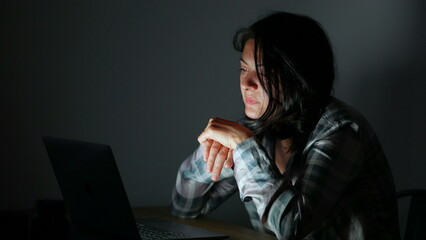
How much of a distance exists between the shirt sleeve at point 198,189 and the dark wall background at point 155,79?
307 mm

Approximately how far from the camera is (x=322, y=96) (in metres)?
1.62

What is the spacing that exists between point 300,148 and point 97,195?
23.6 inches

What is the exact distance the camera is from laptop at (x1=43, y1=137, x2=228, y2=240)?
4.12ft

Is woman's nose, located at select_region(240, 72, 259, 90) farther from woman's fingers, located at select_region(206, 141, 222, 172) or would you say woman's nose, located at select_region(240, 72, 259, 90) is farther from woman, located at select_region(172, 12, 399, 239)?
woman's fingers, located at select_region(206, 141, 222, 172)

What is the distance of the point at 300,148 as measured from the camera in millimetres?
1684

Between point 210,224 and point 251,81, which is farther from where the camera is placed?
point 210,224

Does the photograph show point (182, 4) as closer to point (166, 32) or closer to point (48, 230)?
point (166, 32)

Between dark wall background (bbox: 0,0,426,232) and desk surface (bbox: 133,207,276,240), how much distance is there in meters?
0.18

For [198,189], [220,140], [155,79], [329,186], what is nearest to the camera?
[329,186]

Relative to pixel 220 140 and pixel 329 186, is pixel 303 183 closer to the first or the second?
pixel 329 186

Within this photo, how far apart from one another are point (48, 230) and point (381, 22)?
1698 millimetres

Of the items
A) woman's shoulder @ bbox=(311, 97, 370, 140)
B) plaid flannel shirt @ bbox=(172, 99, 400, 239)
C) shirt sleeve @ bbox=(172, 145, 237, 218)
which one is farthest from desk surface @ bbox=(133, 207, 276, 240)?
woman's shoulder @ bbox=(311, 97, 370, 140)

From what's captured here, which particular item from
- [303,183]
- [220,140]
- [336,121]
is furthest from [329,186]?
[220,140]

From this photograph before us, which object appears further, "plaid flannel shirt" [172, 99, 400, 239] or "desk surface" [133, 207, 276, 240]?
"desk surface" [133, 207, 276, 240]
